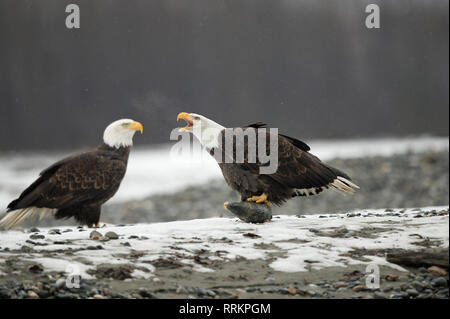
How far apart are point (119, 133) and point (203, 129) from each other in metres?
0.81

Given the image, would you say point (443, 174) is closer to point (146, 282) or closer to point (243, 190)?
point (243, 190)

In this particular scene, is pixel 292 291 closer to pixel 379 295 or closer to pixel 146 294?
pixel 379 295

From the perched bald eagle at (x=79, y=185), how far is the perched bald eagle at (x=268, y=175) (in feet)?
2.12

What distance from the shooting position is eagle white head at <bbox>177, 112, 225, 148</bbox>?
16.2 feet

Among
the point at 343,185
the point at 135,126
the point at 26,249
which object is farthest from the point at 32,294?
the point at 343,185

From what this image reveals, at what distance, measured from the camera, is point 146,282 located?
3.48 meters

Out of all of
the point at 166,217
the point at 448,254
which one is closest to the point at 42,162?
the point at 166,217

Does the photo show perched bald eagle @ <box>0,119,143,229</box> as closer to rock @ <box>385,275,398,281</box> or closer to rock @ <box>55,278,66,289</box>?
rock @ <box>55,278,66,289</box>

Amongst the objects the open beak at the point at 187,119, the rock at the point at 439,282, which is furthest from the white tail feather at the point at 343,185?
the rock at the point at 439,282

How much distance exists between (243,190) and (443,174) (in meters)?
Answer: 7.81

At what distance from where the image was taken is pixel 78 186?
494 centimetres

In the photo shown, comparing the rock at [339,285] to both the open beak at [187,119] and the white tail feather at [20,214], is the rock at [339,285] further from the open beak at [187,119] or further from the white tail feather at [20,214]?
the white tail feather at [20,214]

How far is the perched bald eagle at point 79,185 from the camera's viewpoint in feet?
15.8

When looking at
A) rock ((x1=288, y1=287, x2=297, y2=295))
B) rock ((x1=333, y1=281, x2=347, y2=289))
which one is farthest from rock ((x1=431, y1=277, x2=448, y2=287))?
rock ((x1=288, y1=287, x2=297, y2=295))
